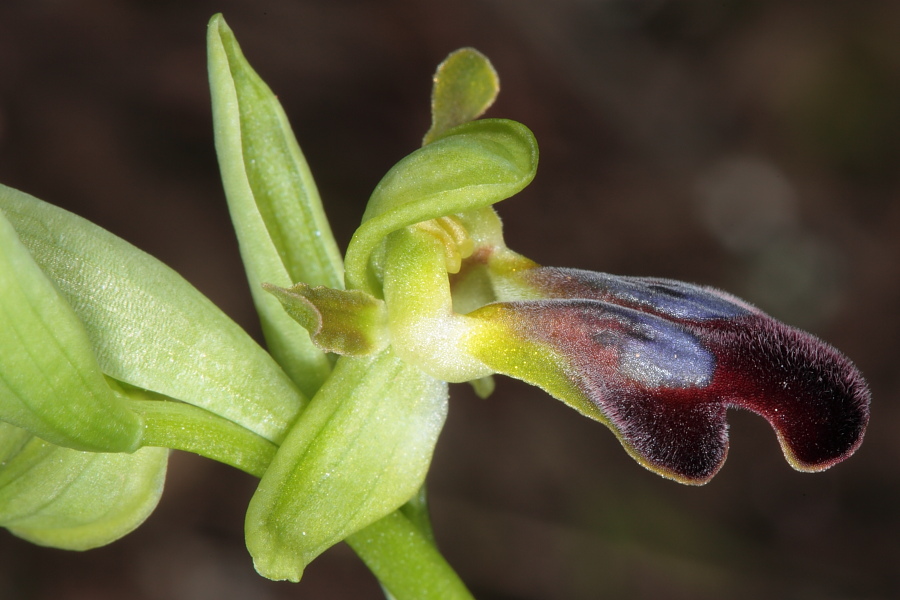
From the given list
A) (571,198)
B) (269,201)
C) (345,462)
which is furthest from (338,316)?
(571,198)

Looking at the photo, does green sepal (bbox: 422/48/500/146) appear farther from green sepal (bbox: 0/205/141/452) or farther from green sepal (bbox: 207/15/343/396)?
green sepal (bbox: 0/205/141/452)

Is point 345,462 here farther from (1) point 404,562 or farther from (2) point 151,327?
(2) point 151,327

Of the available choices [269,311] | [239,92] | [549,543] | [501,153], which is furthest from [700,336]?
[549,543]

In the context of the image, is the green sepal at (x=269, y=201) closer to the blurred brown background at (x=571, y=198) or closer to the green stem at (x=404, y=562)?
the green stem at (x=404, y=562)

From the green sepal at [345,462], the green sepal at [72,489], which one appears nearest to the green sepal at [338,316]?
the green sepal at [345,462]

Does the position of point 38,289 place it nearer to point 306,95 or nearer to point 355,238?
point 355,238
